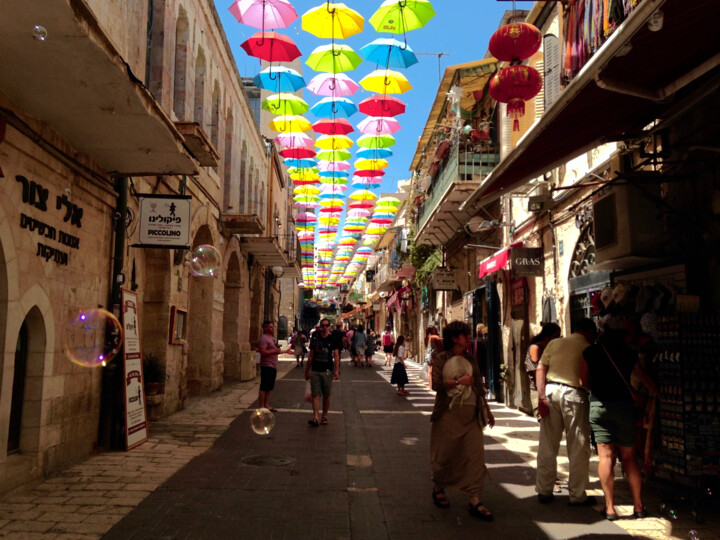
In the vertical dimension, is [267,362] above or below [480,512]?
above

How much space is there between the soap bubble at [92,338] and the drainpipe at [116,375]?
1.16ft

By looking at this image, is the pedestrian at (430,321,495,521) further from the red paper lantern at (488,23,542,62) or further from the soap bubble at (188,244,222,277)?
the soap bubble at (188,244,222,277)

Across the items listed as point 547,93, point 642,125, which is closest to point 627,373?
point 642,125

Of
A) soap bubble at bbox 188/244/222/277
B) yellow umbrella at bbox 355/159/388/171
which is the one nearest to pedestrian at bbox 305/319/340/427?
soap bubble at bbox 188/244/222/277

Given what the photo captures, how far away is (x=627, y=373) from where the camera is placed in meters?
5.36

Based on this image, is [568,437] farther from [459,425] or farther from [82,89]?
[82,89]

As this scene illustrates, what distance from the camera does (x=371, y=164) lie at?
2012cm

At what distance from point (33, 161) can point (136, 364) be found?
344 cm

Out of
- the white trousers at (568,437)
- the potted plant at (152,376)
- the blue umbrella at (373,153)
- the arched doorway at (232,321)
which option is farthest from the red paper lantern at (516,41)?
the arched doorway at (232,321)

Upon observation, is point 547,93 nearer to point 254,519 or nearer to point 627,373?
point 627,373

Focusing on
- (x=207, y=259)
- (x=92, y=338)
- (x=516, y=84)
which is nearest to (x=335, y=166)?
(x=207, y=259)

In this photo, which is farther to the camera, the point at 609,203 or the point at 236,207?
the point at 236,207

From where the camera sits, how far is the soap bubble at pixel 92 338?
23.3ft

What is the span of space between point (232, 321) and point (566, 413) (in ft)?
45.6
